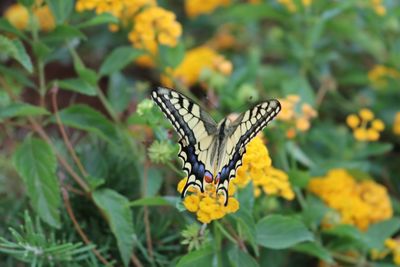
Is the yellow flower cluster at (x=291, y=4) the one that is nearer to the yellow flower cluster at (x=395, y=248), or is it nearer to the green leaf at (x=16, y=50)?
the yellow flower cluster at (x=395, y=248)

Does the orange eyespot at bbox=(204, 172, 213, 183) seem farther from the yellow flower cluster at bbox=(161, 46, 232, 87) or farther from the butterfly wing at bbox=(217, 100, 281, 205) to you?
the yellow flower cluster at bbox=(161, 46, 232, 87)

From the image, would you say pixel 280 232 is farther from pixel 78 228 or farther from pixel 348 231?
pixel 78 228

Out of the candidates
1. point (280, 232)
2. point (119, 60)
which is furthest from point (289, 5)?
point (280, 232)

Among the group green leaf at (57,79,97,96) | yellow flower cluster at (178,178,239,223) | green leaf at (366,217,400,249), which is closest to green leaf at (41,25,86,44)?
green leaf at (57,79,97,96)

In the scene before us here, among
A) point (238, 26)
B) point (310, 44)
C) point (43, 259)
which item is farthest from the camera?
point (238, 26)

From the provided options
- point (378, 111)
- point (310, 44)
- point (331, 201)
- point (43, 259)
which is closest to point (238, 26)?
point (310, 44)

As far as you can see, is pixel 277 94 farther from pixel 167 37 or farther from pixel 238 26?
pixel 167 37
